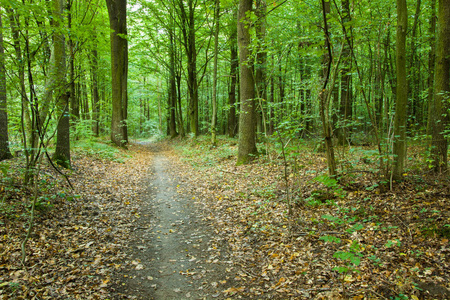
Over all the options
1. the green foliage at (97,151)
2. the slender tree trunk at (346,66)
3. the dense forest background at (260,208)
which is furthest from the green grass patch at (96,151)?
the slender tree trunk at (346,66)

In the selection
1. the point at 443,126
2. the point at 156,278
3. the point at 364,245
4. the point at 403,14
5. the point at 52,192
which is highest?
the point at 403,14

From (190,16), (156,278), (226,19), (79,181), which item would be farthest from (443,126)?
(190,16)

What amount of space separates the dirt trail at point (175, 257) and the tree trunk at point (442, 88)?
516 centimetres

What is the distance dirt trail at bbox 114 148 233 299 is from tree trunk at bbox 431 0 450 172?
16.9ft

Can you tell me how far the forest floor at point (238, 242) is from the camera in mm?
3309

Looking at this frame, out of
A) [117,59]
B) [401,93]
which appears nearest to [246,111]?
[401,93]

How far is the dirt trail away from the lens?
3.68m

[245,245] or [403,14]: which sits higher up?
[403,14]

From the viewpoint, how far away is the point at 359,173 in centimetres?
634

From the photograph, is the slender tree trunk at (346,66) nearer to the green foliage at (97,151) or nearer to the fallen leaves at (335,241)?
the fallen leaves at (335,241)

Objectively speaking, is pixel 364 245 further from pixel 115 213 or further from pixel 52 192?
pixel 52 192

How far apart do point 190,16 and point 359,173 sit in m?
16.9

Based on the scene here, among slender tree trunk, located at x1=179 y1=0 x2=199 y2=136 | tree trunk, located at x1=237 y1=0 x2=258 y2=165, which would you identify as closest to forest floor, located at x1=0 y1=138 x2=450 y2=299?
tree trunk, located at x1=237 y1=0 x2=258 y2=165

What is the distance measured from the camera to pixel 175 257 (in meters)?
4.55
